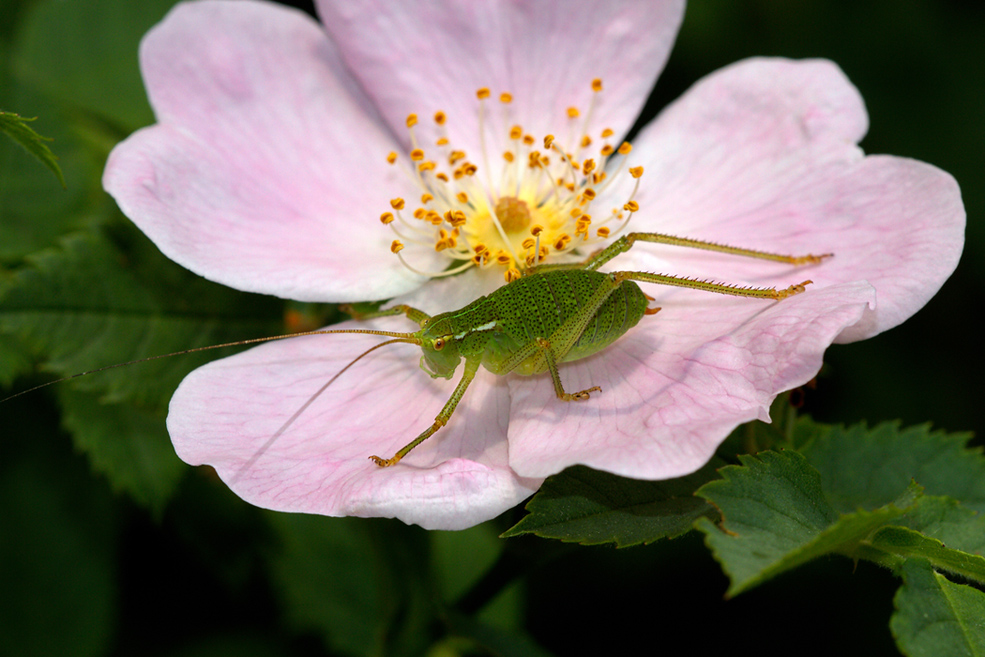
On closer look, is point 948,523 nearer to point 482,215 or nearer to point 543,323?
point 543,323

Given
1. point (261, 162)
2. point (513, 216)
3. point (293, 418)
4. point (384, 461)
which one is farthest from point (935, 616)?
point (261, 162)

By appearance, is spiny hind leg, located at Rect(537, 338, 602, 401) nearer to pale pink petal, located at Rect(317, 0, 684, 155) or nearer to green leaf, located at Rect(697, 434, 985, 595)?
green leaf, located at Rect(697, 434, 985, 595)

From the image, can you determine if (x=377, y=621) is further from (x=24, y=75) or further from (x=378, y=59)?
(x=24, y=75)

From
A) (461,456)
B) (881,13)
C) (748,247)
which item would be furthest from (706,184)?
(881,13)

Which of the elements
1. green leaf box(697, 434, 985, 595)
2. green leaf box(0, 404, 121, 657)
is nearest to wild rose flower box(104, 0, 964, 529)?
green leaf box(697, 434, 985, 595)

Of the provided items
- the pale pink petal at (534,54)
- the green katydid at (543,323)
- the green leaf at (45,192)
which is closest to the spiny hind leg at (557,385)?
the green katydid at (543,323)

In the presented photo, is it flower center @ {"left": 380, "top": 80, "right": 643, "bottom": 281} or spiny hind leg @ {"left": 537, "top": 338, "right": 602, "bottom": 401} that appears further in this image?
flower center @ {"left": 380, "top": 80, "right": 643, "bottom": 281}

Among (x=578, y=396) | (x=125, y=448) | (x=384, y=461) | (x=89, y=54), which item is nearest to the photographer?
(x=384, y=461)
